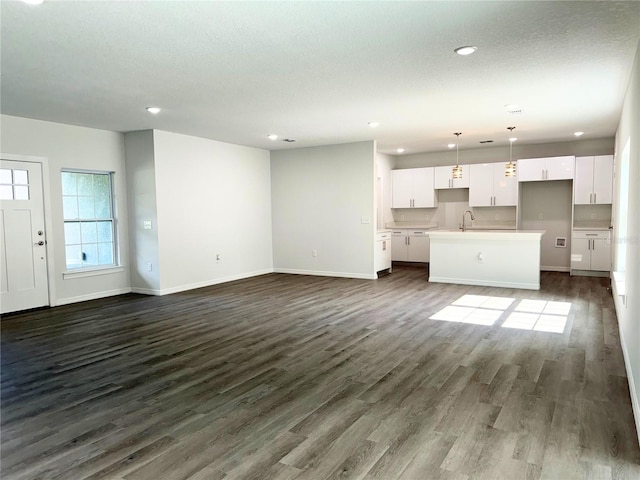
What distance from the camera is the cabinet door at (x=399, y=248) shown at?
9.84 metres

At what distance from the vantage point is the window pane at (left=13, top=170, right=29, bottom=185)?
5621 mm

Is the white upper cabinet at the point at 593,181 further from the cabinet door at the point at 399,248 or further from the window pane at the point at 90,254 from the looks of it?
the window pane at the point at 90,254

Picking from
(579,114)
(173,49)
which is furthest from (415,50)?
(579,114)

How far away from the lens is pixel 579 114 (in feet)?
18.9

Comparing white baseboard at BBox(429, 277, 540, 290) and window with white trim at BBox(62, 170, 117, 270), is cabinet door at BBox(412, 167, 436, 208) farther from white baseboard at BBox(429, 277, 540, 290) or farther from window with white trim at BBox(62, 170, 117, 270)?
window with white trim at BBox(62, 170, 117, 270)

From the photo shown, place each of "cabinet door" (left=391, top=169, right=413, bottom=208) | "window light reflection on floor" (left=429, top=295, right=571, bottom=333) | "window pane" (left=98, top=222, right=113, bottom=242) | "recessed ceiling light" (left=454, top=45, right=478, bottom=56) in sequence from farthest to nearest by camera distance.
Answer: "cabinet door" (left=391, top=169, right=413, bottom=208) < "window pane" (left=98, top=222, right=113, bottom=242) < "window light reflection on floor" (left=429, top=295, right=571, bottom=333) < "recessed ceiling light" (left=454, top=45, right=478, bottom=56)

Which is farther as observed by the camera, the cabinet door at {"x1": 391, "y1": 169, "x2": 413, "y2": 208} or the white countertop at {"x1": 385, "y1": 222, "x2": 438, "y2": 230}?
the cabinet door at {"x1": 391, "y1": 169, "x2": 413, "y2": 208}

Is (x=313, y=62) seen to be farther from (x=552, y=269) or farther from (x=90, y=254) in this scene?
(x=552, y=269)

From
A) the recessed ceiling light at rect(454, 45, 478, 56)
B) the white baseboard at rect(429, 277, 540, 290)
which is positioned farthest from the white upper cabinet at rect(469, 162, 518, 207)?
the recessed ceiling light at rect(454, 45, 478, 56)

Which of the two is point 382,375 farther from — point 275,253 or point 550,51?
point 275,253

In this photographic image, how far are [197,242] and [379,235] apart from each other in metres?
3.34

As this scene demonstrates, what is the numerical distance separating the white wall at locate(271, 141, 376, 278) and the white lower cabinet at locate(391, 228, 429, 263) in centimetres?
211

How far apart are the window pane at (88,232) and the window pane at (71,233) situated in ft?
0.23

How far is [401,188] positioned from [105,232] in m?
6.21
